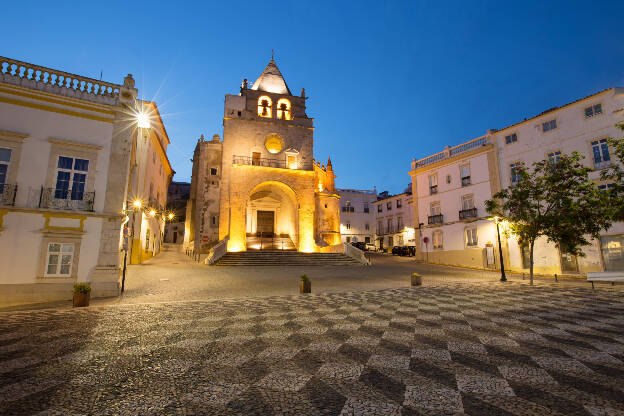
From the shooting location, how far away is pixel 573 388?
10.4 ft

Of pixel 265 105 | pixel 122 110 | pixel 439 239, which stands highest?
pixel 265 105

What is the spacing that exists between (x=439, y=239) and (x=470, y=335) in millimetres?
24680

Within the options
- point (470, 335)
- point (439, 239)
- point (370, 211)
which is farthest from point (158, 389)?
point (370, 211)

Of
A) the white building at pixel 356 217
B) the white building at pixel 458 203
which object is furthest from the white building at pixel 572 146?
the white building at pixel 356 217

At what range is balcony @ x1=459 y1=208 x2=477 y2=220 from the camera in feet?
82.4

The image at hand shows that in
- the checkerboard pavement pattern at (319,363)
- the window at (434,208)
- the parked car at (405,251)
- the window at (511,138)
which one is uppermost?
the window at (511,138)

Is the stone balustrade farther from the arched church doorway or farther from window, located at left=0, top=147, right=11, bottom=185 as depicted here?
the arched church doorway

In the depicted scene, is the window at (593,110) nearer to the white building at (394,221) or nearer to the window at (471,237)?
the window at (471,237)

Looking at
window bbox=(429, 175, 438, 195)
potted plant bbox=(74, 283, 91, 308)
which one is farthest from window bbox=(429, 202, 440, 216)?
potted plant bbox=(74, 283, 91, 308)

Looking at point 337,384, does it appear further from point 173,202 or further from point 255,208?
point 173,202

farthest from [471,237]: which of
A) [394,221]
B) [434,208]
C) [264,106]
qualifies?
[264,106]

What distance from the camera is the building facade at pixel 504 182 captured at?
19.0 meters

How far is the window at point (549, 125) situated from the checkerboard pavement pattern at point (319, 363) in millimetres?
19240

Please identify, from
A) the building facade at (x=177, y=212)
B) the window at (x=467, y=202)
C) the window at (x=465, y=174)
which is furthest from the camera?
the building facade at (x=177, y=212)
